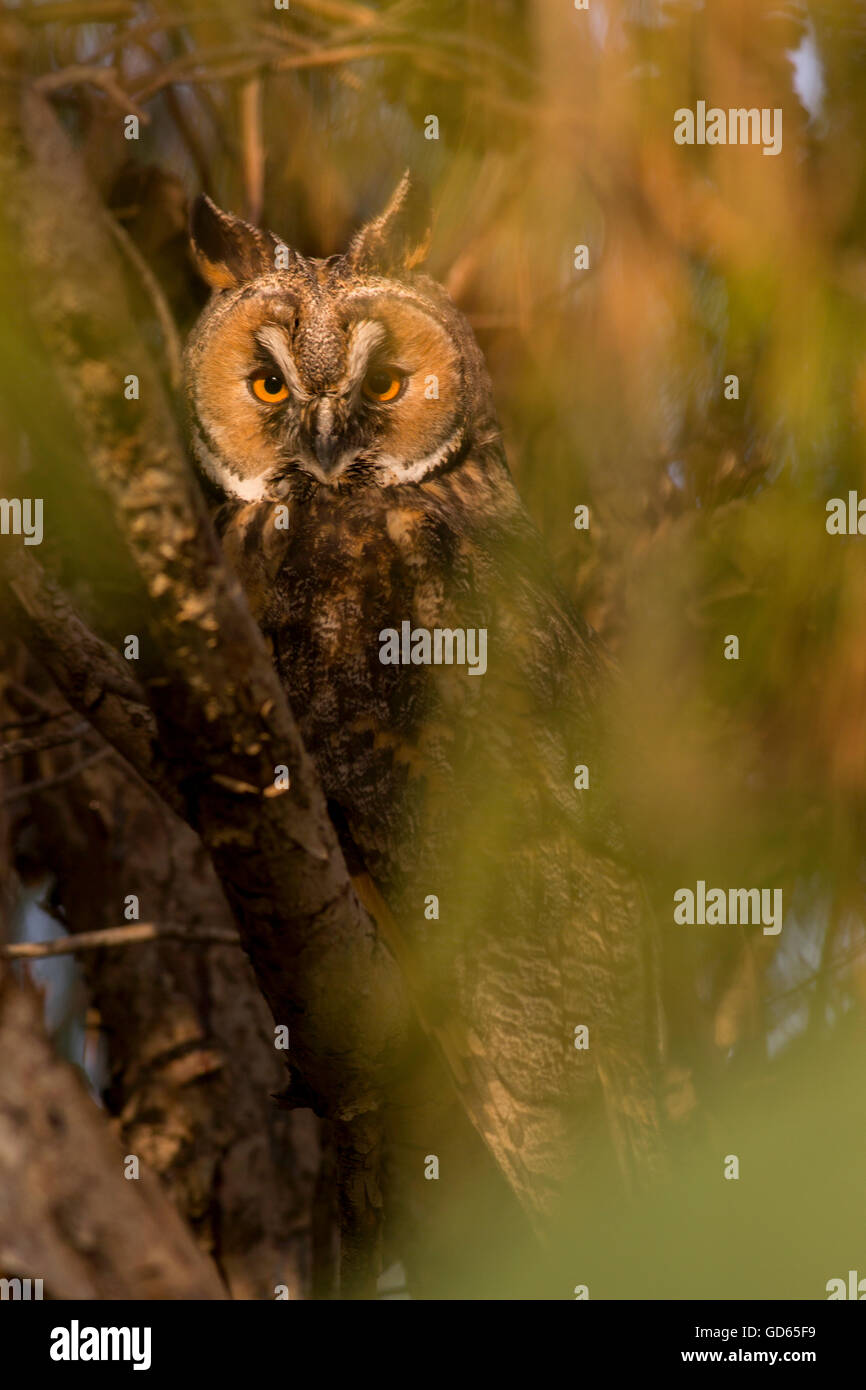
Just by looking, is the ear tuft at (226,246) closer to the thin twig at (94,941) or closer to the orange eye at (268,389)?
the orange eye at (268,389)

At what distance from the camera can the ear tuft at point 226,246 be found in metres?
1.56

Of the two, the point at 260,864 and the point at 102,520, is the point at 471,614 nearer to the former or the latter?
the point at 260,864

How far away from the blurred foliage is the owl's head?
197mm

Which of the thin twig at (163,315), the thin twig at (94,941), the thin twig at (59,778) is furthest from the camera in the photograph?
the thin twig at (59,778)

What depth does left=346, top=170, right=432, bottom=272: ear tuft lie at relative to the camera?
5.00 feet

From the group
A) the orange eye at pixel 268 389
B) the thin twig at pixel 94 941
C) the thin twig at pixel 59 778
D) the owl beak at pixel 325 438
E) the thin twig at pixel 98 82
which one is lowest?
the thin twig at pixel 94 941

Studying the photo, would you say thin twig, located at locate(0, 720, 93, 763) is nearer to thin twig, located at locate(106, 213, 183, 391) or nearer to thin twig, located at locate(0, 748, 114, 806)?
thin twig, located at locate(0, 748, 114, 806)

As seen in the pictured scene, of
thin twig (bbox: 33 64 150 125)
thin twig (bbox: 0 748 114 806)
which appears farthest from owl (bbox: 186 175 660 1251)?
thin twig (bbox: 0 748 114 806)

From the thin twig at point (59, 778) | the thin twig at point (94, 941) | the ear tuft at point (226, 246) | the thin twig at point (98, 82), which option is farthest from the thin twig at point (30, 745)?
the thin twig at point (98, 82)

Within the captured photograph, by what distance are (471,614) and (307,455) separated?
33 cm

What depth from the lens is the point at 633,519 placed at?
5.76ft

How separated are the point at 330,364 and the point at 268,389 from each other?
139 millimetres
